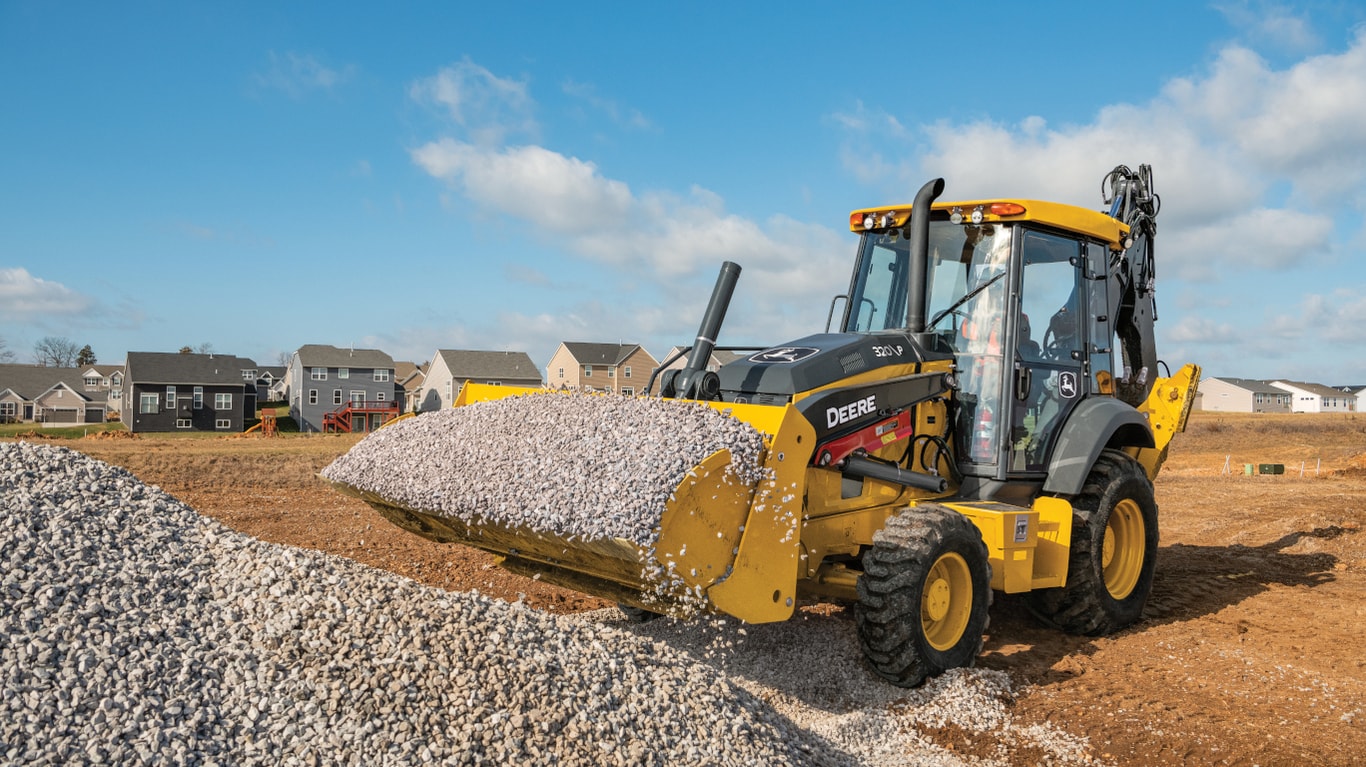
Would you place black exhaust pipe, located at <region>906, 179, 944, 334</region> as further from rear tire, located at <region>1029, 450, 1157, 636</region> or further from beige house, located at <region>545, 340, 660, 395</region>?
beige house, located at <region>545, 340, 660, 395</region>

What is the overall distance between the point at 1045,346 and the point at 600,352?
52.6 meters

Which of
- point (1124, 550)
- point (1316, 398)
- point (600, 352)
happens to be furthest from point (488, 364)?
point (1316, 398)

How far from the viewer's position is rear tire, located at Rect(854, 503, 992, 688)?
17.1 feet

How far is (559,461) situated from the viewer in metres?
5.03

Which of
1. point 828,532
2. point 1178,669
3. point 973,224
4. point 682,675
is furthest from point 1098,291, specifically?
point 682,675

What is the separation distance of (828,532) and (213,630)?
340 centimetres

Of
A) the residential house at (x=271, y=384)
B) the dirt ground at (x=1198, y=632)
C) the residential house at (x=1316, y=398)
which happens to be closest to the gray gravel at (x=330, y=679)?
the dirt ground at (x=1198, y=632)

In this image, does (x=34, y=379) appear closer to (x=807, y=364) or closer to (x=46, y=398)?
(x=46, y=398)

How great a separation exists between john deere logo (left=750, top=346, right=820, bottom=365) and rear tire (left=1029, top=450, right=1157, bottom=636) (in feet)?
8.35

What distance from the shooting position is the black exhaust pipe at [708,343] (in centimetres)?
582

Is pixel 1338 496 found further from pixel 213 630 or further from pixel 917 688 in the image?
pixel 213 630

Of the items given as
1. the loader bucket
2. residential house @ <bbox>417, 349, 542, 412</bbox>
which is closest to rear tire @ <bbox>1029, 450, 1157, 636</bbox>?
the loader bucket

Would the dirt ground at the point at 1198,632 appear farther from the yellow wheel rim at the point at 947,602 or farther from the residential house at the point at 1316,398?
the residential house at the point at 1316,398

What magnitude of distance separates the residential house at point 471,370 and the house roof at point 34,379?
26.6 meters
